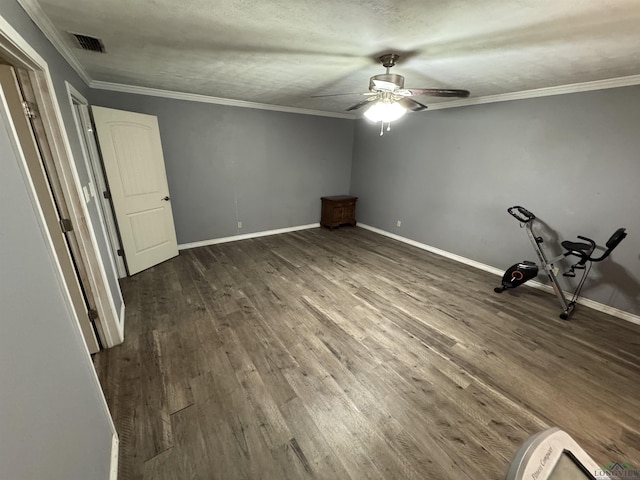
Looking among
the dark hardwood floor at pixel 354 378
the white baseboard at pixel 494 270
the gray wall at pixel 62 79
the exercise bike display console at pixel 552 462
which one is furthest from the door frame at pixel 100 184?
the white baseboard at pixel 494 270

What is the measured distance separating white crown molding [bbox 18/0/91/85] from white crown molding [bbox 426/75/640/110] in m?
4.16

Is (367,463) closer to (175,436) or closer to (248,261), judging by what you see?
(175,436)

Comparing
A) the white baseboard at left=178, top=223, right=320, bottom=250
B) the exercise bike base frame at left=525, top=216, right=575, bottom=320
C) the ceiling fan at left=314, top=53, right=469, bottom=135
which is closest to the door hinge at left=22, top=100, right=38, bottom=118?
the ceiling fan at left=314, top=53, right=469, bottom=135

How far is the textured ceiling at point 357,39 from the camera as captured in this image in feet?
4.58

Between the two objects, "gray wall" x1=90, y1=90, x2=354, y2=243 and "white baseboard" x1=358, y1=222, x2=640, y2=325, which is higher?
"gray wall" x1=90, y1=90, x2=354, y2=243

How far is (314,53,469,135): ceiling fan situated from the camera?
199cm

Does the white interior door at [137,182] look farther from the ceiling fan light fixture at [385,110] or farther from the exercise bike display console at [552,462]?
the exercise bike display console at [552,462]

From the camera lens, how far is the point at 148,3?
1405mm

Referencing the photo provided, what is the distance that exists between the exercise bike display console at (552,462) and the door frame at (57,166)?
165 cm

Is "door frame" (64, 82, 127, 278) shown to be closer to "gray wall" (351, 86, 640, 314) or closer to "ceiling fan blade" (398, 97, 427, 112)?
"ceiling fan blade" (398, 97, 427, 112)

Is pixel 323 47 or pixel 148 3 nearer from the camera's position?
pixel 148 3

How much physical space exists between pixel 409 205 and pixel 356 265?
5.48 ft

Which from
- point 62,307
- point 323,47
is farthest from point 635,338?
point 62,307

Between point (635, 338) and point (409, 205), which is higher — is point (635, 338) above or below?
below
